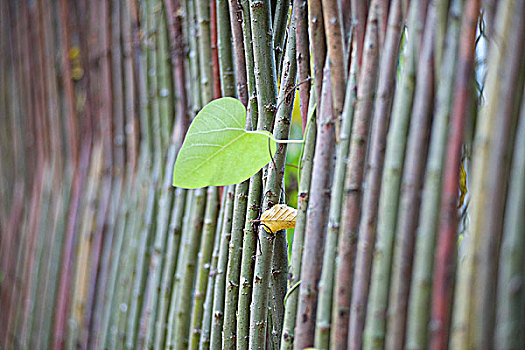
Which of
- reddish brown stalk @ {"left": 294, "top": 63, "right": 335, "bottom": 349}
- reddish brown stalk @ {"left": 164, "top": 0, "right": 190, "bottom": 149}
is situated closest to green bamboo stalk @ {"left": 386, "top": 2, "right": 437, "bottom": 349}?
reddish brown stalk @ {"left": 294, "top": 63, "right": 335, "bottom": 349}

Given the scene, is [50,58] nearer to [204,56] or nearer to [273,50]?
[204,56]

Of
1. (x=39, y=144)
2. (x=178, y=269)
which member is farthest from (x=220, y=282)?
(x=39, y=144)

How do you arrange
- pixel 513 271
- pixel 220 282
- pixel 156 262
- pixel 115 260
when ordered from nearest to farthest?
1. pixel 513 271
2. pixel 220 282
3. pixel 156 262
4. pixel 115 260

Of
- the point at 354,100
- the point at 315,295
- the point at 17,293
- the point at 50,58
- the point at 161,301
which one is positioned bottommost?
the point at 17,293

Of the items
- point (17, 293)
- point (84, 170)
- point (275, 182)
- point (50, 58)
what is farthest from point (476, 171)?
point (17, 293)

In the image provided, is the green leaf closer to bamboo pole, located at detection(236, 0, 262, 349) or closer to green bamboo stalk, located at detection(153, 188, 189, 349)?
bamboo pole, located at detection(236, 0, 262, 349)

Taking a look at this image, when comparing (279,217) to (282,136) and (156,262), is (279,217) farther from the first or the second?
(156,262)
